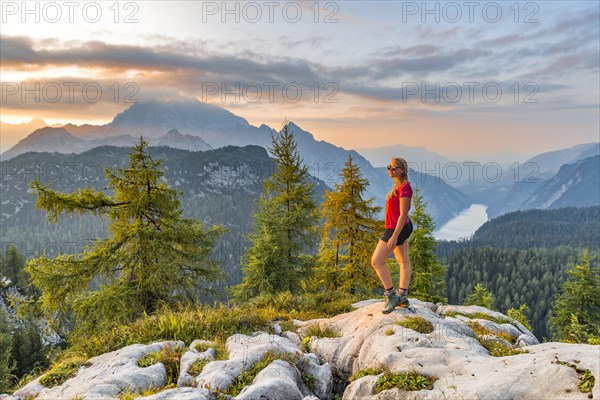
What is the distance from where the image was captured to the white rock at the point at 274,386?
552 cm

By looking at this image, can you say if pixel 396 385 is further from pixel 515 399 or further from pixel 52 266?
pixel 52 266

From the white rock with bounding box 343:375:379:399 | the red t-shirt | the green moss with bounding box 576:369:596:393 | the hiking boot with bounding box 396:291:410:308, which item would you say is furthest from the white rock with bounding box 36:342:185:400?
the green moss with bounding box 576:369:596:393

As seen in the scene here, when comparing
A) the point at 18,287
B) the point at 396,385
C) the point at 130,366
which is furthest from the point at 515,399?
the point at 18,287

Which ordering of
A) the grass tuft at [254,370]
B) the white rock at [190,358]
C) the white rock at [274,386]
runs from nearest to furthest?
the white rock at [274,386]
the grass tuft at [254,370]
the white rock at [190,358]

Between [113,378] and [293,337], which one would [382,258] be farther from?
[113,378]

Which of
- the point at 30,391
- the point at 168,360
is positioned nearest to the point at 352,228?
the point at 168,360

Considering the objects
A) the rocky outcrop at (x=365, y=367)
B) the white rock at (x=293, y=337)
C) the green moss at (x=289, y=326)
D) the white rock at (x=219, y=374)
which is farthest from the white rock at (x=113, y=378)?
the green moss at (x=289, y=326)

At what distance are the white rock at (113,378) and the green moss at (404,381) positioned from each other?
4045 millimetres

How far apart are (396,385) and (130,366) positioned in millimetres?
5098

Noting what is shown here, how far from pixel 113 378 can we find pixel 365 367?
15.8 ft

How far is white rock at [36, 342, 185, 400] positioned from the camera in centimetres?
576

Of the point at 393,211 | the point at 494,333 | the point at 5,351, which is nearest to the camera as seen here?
the point at 393,211

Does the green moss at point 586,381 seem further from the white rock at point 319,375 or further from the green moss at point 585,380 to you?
the white rock at point 319,375

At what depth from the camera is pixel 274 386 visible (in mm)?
5723
